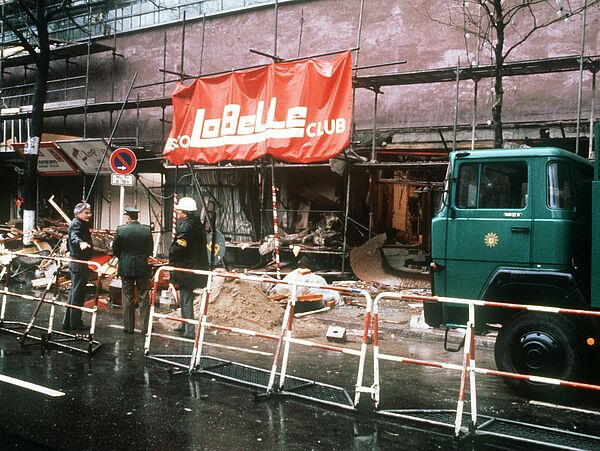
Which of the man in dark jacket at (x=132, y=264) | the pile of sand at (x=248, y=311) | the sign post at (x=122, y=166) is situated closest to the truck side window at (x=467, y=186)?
the pile of sand at (x=248, y=311)

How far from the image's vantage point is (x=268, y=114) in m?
15.0

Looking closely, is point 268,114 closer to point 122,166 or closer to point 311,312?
point 122,166

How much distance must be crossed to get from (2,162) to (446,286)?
23037 millimetres

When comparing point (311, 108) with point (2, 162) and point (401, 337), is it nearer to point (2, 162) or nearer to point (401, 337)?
point (401, 337)

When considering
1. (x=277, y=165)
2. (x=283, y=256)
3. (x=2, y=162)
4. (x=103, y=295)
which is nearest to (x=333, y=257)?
(x=283, y=256)

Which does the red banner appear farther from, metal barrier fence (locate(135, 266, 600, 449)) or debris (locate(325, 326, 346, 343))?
metal barrier fence (locate(135, 266, 600, 449))

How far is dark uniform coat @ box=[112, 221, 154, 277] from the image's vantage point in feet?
34.2

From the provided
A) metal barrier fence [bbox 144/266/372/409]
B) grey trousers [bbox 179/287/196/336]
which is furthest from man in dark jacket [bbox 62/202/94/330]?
metal barrier fence [bbox 144/266/372/409]

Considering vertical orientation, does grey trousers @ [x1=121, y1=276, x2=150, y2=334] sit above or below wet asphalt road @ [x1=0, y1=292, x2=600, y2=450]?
above

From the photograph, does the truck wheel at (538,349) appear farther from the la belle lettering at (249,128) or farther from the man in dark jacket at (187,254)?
the la belle lettering at (249,128)

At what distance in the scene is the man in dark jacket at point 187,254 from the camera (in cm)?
1016

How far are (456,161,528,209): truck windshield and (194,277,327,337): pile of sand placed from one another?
4431 millimetres

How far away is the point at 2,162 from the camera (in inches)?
1016

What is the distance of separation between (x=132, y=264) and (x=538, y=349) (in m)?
6.47
